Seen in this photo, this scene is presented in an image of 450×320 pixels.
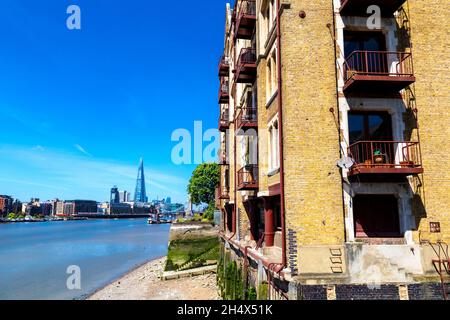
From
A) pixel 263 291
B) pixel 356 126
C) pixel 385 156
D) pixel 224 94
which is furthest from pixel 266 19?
pixel 224 94

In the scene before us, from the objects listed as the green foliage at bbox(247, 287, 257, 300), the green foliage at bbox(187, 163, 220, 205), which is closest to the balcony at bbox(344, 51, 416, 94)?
the green foliage at bbox(247, 287, 257, 300)

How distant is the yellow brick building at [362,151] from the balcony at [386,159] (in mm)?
37

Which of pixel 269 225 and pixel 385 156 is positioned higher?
pixel 385 156

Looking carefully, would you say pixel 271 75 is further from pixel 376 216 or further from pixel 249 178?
pixel 376 216

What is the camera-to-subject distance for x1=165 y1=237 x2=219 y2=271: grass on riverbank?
111ft

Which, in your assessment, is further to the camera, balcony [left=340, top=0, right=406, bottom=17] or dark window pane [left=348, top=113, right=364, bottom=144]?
dark window pane [left=348, top=113, right=364, bottom=144]

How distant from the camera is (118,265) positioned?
4897 cm

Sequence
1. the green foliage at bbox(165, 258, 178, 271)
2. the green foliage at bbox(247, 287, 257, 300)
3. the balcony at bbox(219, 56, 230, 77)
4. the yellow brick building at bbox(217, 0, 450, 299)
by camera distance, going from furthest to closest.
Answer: the green foliage at bbox(165, 258, 178, 271)
the balcony at bbox(219, 56, 230, 77)
the green foliage at bbox(247, 287, 257, 300)
the yellow brick building at bbox(217, 0, 450, 299)

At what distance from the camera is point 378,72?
484 inches

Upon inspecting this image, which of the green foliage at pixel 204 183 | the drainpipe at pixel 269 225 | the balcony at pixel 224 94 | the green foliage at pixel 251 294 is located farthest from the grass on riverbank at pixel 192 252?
the green foliage at pixel 204 183

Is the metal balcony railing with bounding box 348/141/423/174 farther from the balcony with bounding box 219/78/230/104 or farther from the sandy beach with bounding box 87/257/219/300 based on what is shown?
the balcony with bounding box 219/78/230/104

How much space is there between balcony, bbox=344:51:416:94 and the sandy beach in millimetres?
16067

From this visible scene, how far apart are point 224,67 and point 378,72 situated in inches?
841

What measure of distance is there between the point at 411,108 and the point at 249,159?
1033 centimetres
